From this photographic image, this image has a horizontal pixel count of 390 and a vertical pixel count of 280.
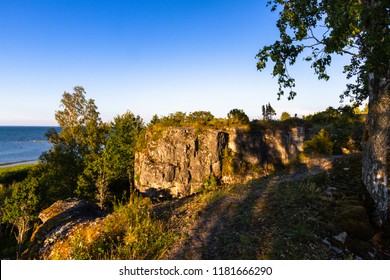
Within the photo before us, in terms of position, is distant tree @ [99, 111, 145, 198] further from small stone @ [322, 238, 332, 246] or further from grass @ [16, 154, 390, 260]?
small stone @ [322, 238, 332, 246]

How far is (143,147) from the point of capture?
21.7m

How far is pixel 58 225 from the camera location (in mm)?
8094

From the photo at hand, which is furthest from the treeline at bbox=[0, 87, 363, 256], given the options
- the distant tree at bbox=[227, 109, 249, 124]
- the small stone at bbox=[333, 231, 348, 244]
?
the small stone at bbox=[333, 231, 348, 244]

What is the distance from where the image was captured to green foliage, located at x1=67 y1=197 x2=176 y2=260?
18.0ft

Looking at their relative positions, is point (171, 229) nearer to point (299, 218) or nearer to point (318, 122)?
point (299, 218)

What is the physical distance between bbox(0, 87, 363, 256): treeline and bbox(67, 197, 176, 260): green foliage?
13.4 metres

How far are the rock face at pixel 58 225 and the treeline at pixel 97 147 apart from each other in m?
8.97

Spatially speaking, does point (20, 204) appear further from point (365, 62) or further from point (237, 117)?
point (365, 62)

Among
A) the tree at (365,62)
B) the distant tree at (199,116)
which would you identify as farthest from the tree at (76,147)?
the tree at (365,62)

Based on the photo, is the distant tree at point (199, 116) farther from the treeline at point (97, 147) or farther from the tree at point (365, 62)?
the tree at point (365, 62)

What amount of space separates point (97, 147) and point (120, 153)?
279 inches

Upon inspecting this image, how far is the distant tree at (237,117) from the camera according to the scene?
71.2 ft

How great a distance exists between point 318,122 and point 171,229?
2697 centimetres

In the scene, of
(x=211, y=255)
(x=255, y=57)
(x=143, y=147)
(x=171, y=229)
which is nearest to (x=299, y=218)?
(x=211, y=255)
